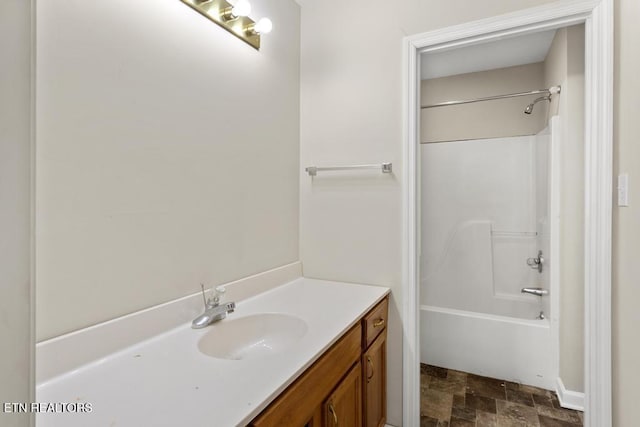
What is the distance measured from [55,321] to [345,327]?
0.87 meters

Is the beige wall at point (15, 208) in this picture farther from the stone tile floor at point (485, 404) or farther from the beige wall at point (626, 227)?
the stone tile floor at point (485, 404)

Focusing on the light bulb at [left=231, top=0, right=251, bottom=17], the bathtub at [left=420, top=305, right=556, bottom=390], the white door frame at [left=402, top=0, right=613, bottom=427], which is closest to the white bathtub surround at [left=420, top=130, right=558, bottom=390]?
the bathtub at [left=420, top=305, right=556, bottom=390]

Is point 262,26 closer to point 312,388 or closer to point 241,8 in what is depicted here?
point 241,8

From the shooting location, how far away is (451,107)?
3008 millimetres

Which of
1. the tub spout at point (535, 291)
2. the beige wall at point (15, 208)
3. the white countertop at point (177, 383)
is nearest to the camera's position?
the beige wall at point (15, 208)

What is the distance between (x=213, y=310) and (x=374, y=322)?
73cm

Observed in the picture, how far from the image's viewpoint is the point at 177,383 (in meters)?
0.82

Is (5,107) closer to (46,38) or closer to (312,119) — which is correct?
(46,38)

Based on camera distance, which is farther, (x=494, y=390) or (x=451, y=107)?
(x=451, y=107)

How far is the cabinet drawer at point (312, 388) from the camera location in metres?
0.81

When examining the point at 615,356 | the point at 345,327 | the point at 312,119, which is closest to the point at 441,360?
the point at 615,356

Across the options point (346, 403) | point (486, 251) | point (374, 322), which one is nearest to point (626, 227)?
point (374, 322)

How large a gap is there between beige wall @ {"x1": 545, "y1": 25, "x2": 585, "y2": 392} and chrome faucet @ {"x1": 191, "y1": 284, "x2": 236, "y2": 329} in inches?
80.3

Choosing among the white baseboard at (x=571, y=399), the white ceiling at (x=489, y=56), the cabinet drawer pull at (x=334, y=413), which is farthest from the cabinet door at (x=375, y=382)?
the white ceiling at (x=489, y=56)
